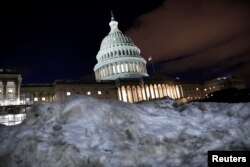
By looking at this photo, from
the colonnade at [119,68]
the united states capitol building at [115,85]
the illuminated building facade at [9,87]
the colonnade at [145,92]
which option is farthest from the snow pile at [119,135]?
the colonnade at [119,68]

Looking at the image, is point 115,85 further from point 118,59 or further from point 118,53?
point 118,53

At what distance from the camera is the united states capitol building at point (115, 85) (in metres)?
74.0

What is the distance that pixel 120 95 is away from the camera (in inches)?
3617

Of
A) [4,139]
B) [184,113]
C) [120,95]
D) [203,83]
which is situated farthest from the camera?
[203,83]

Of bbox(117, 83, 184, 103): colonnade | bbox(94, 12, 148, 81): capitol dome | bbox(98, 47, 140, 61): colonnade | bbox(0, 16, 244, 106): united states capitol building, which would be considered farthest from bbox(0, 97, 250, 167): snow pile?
bbox(98, 47, 140, 61): colonnade

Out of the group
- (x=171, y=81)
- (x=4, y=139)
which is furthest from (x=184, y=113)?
(x=171, y=81)

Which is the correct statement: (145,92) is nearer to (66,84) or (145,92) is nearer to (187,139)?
(66,84)

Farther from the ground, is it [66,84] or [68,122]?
[66,84]

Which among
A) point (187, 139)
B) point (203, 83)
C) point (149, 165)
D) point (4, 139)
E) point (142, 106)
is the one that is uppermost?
point (203, 83)

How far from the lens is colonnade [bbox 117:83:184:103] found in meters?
92.9

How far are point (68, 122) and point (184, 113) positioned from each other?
6.76 m

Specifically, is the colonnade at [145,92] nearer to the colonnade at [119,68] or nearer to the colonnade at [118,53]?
the colonnade at [119,68]

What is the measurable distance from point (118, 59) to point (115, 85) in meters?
29.4

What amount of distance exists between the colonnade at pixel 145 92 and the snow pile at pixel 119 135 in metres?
76.0
